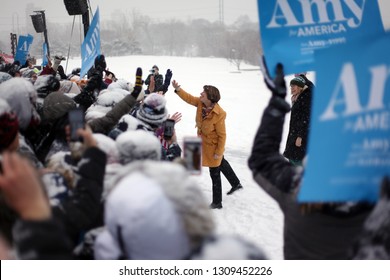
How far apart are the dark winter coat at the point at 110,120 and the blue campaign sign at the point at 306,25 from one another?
1460 mm

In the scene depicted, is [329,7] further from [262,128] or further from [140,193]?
[140,193]

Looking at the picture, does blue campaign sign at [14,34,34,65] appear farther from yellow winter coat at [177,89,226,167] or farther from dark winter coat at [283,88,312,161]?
dark winter coat at [283,88,312,161]

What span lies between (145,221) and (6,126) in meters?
1.14

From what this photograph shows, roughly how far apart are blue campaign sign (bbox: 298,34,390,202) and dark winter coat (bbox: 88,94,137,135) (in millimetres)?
2060

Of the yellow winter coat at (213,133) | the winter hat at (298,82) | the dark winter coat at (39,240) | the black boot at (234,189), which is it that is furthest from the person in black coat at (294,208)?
the black boot at (234,189)

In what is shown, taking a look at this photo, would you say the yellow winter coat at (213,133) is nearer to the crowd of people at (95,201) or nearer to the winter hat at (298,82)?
the winter hat at (298,82)

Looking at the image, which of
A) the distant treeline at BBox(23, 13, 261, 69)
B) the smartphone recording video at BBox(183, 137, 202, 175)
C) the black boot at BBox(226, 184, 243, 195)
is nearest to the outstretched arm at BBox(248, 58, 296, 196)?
the smartphone recording video at BBox(183, 137, 202, 175)

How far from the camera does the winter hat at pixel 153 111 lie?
10.1 feet

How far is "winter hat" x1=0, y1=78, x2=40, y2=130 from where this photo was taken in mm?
2318

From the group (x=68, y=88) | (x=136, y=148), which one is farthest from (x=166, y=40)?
(x=136, y=148)

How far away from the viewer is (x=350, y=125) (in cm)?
133

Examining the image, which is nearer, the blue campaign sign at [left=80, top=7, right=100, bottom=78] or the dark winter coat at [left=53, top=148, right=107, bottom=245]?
the dark winter coat at [left=53, top=148, right=107, bottom=245]

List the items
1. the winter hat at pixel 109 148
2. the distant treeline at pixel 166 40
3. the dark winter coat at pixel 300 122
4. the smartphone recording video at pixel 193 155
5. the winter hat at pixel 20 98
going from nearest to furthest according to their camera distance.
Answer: the smartphone recording video at pixel 193 155 < the winter hat at pixel 109 148 < the winter hat at pixel 20 98 < the dark winter coat at pixel 300 122 < the distant treeline at pixel 166 40

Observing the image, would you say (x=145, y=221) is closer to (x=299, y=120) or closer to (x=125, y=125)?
(x=125, y=125)
